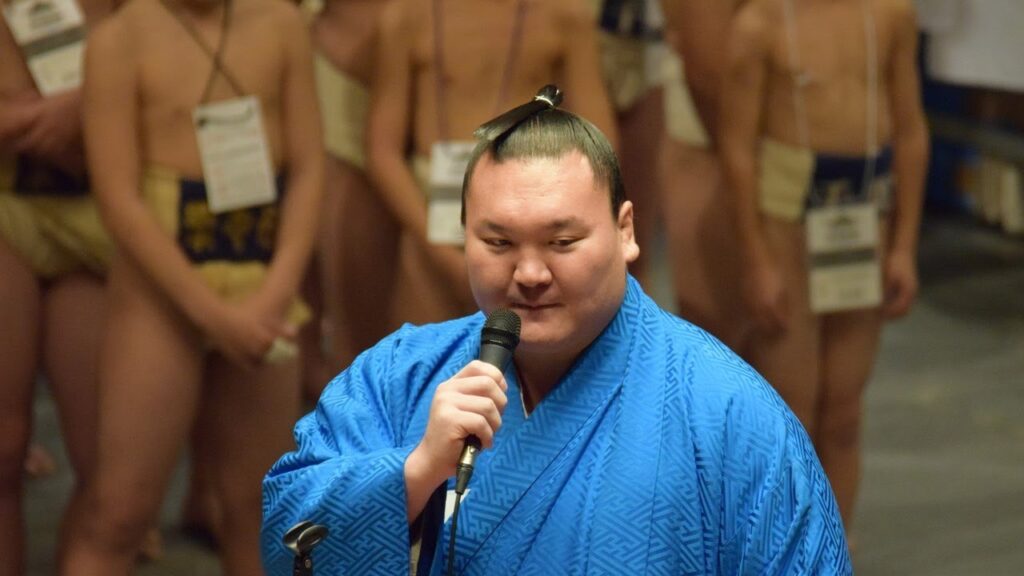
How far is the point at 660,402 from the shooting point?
1.64 metres

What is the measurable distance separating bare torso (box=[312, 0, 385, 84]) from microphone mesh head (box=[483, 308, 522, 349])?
1.95 meters

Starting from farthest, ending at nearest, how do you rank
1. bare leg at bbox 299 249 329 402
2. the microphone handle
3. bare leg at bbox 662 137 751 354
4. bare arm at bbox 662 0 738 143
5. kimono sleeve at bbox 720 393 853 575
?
bare leg at bbox 299 249 329 402 → bare leg at bbox 662 137 751 354 → bare arm at bbox 662 0 738 143 → kimono sleeve at bbox 720 393 853 575 → the microphone handle

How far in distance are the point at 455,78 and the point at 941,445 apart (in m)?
1.81

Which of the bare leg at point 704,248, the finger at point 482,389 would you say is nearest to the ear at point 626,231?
the finger at point 482,389

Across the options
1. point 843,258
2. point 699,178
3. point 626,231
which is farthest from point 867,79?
point 626,231

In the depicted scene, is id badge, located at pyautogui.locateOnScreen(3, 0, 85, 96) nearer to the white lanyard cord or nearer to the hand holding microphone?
the white lanyard cord

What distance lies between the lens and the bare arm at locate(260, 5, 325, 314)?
2793mm

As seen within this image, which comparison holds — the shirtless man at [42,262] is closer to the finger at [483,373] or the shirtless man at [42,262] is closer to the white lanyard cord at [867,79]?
the white lanyard cord at [867,79]

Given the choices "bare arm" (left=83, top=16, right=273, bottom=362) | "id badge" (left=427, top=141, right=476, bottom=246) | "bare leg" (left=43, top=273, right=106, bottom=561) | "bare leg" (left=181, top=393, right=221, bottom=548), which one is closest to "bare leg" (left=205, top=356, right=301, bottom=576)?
"bare arm" (left=83, top=16, right=273, bottom=362)

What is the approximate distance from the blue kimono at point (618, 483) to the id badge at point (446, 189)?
126cm

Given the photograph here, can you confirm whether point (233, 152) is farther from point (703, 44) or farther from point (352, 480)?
point (352, 480)

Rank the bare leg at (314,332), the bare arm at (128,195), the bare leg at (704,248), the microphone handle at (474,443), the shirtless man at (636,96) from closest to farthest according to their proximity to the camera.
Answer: the microphone handle at (474,443) < the bare arm at (128,195) < the bare leg at (704,248) < the shirtless man at (636,96) < the bare leg at (314,332)

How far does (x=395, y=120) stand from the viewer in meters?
3.01

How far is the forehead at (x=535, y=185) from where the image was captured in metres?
1.60
